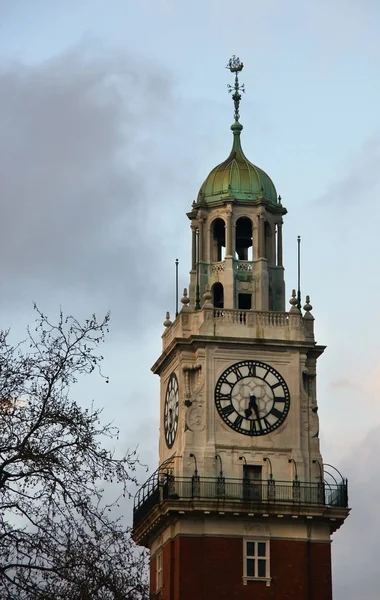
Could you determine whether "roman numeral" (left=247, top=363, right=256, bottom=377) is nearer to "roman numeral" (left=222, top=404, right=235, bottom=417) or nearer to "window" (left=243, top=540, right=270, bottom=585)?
"roman numeral" (left=222, top=404, right=235, bottom=417)

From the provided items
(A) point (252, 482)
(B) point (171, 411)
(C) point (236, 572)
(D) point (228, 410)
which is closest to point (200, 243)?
(B) point (171, 411)

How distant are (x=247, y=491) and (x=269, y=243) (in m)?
12.2

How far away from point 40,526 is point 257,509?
3724 cm

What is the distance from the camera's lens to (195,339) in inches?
2968

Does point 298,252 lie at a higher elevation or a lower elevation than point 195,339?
higher

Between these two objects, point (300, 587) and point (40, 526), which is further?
point (300, 587)

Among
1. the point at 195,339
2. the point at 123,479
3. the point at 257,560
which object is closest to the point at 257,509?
the point at 257,560

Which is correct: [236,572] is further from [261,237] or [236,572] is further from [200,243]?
[200,243]

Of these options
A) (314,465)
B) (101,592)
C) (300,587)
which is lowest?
(101,592)

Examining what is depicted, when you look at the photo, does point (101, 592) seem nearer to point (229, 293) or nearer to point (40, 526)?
point (40, 526)

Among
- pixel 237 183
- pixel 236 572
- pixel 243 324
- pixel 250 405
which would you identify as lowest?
pixel 236 572

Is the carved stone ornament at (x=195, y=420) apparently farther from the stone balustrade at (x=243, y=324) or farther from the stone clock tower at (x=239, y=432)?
the stone balustrade at (x=243, y=324)

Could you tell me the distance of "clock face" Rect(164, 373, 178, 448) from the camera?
76.4 meters

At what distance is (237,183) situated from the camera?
79.9 meters
